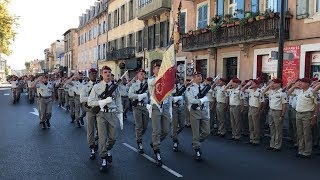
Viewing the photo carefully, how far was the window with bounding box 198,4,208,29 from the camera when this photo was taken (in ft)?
76.7

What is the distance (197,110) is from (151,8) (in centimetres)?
2197

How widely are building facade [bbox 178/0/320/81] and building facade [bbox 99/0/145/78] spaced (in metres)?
10.0

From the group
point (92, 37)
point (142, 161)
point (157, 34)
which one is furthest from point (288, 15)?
point (92, 37)

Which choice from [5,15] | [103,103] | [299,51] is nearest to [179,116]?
[103,103]

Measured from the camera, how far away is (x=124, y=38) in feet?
130

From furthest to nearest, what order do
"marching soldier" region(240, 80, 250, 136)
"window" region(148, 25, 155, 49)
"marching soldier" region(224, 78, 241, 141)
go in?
1. "window" region(148, 25, 155, 49)
2. "marching soldier" region(240, 80, 250, 136)
3. "marching soldier" region(224, 78, 241, 141)

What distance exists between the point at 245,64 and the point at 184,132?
789 cm

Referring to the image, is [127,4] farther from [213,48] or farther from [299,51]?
[299,51]

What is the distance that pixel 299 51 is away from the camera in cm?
1655

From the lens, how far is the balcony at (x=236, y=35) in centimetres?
1673

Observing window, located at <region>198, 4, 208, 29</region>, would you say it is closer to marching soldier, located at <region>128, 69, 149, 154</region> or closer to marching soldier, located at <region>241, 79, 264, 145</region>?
marching soldier, located at <region>241, 79, 264, 145</region>

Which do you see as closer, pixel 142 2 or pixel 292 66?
pixel 292 66

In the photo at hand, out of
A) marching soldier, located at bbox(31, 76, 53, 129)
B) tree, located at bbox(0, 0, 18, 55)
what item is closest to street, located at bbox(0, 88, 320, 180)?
marching soldier, located at bbox(31, 76, 53, 129)

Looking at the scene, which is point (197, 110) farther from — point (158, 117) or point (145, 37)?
point (145, 37)
